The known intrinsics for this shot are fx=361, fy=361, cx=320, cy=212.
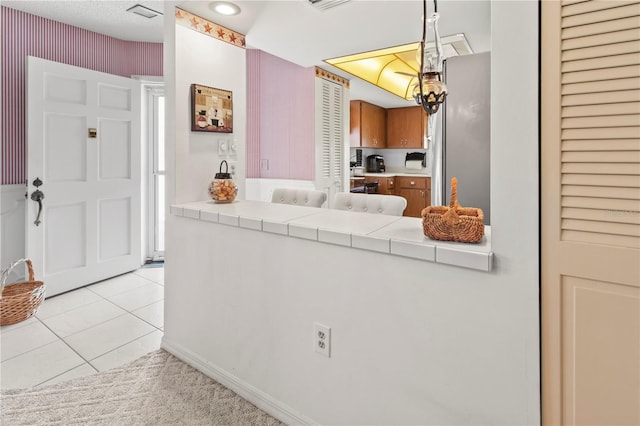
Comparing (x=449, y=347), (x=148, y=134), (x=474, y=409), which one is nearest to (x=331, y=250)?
(x=449, y=347)

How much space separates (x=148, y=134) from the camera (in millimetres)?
4160

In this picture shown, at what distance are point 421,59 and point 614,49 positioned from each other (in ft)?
1.61

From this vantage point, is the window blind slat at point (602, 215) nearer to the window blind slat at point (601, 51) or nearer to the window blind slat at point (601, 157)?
the window blind slat at point (601, 157)

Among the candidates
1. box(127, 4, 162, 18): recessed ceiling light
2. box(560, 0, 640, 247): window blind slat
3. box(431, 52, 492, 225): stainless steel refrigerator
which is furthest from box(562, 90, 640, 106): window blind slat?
box(127, 4, 162, 18): recessed ceiling light

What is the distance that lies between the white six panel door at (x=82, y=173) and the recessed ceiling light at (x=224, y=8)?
188cm

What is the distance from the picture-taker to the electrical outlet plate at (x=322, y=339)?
4.79ft

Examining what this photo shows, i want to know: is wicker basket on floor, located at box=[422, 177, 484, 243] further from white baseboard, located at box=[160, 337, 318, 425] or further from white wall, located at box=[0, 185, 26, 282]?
white wall, located at box=[0, 185, 26, 282]

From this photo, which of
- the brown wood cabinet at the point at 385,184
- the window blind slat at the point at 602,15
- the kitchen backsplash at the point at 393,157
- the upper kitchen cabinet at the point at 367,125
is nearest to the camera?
the window blind slat at the point at 602,15

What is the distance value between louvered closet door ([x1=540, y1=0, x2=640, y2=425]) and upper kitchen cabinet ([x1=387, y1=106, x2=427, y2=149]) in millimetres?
5837

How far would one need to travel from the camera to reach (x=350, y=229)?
4.66 feet

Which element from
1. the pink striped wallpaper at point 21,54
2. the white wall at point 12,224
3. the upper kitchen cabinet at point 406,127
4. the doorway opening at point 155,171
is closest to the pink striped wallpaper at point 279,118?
the doorway opening at point 155,171

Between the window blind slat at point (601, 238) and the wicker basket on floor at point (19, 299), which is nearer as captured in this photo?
the window blind slat at point (601, 238)

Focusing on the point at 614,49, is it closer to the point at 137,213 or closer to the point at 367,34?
the point at 367,34

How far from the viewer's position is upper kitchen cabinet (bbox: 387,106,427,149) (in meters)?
6.62
